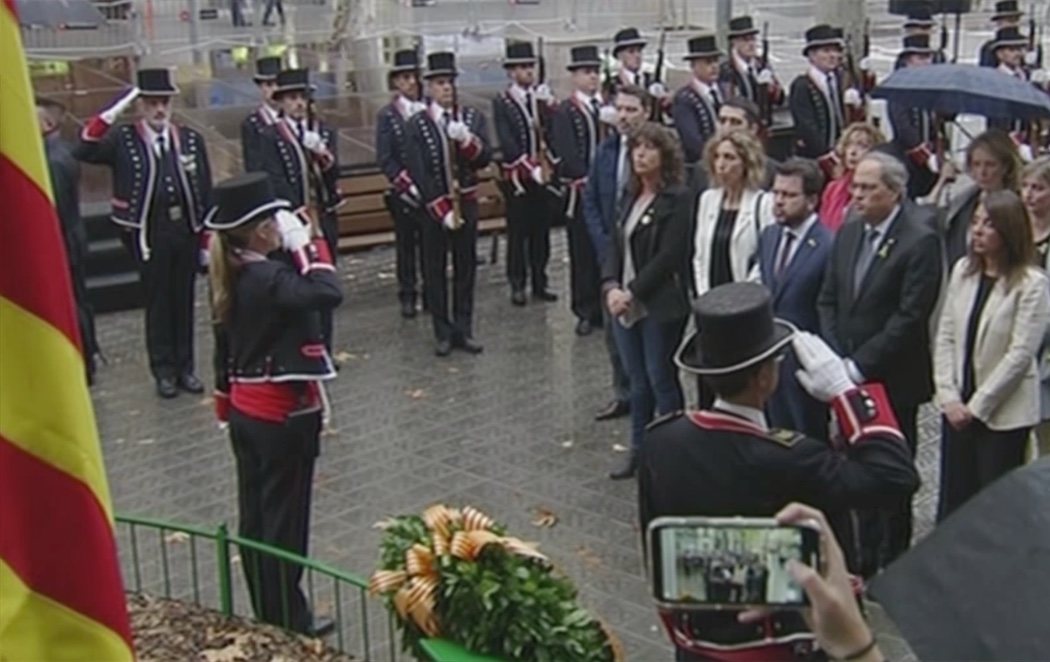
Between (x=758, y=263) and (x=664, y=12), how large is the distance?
1809 centimetres

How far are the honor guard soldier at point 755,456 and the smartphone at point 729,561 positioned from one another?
3.01 ft

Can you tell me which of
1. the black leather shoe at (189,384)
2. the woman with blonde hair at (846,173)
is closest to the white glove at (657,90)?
the woman with blonde hair at (846,173)

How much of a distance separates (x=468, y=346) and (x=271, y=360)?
473 centimetres

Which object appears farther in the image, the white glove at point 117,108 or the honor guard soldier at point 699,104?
the honor guard soldier at point 699,104

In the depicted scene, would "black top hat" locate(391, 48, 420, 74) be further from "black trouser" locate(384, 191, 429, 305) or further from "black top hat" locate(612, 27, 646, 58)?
"black top hat" locate(612, 27, 646, 58)

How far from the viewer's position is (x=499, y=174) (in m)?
12.5

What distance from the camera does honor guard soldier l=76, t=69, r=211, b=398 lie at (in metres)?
10.0

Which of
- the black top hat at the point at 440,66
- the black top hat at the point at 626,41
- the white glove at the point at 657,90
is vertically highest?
the black top hat at the point at 440,66

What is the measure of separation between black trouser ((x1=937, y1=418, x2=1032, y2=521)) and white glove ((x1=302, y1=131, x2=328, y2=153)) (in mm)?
5574

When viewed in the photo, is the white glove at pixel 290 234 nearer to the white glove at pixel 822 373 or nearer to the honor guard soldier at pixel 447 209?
the white glove at pixel 822 373

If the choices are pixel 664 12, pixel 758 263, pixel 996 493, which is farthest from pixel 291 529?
pixel 664 12

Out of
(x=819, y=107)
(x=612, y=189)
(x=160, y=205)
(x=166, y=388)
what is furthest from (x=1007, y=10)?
(x=166, y=388)

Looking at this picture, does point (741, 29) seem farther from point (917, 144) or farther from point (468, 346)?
point (468, 346)

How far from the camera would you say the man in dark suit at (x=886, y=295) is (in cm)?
662
